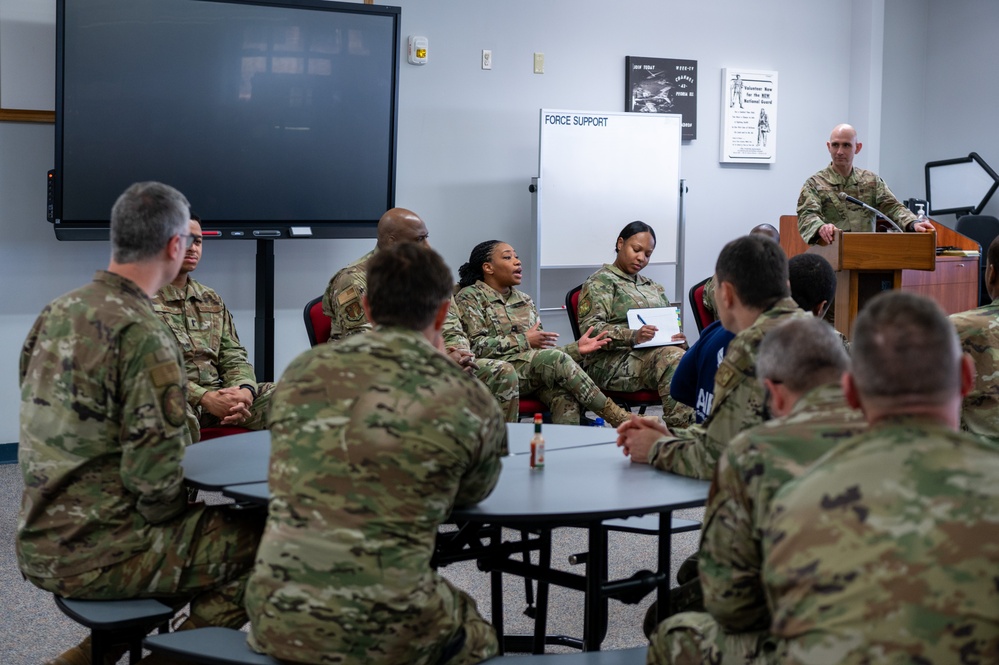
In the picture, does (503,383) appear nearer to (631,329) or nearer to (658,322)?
(631,329)

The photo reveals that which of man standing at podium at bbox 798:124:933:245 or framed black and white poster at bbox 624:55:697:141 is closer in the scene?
man standing at podium at bbox 798:124:933:245

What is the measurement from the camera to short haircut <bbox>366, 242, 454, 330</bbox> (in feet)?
6.77

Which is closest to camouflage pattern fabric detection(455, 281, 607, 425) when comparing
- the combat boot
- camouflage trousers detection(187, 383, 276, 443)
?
camouflage trousers detection(187, 383, 276, 443)

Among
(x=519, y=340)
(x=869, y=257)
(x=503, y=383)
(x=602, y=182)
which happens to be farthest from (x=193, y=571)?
(x=602, y=182)

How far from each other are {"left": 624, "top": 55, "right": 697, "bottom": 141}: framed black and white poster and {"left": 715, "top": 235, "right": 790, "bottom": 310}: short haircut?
16.0 feet

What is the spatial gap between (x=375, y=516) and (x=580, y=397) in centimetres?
323

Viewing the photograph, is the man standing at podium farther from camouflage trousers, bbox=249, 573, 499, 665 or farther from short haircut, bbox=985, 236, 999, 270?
camouflage trousers, bbox=249, 573, 499, 665

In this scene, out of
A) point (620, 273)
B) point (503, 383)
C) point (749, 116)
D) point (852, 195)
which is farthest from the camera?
point (749, 116)

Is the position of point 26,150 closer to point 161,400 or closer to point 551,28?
point 551,28

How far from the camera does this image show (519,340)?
210 inches

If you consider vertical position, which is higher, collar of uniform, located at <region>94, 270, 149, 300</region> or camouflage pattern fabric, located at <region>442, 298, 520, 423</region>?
collar of uniform, located at <region>94, 270, 149, 300</region>

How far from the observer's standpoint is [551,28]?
7004 mm

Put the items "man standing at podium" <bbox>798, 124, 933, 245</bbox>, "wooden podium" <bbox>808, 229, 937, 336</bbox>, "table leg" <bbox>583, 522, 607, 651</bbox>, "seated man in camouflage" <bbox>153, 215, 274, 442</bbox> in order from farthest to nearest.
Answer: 1. "man standing at podium" <bbox>798, 124, 933, 245</bbox>
2. "wooden podium" <bbox>808, 229, 937, 336</bbox>
3. "seated man in camouflage" <bbox>153, 215, 274, 442</bbox>
4. "table leg" <bbox>583, 522, 607, 651</bbox>

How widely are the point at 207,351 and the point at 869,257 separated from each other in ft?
12.7
